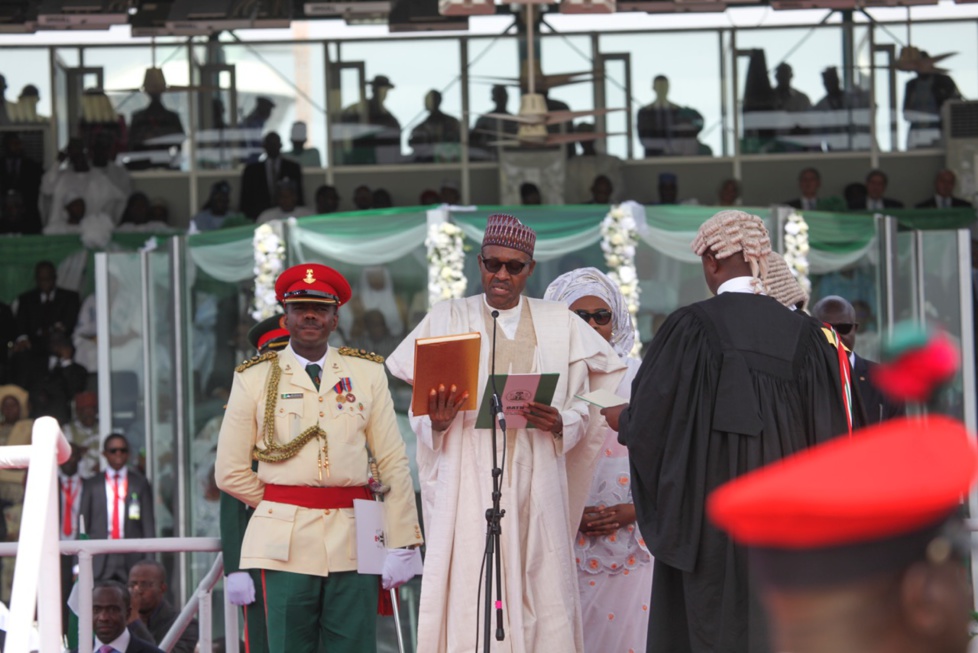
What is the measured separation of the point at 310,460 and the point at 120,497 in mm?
6575

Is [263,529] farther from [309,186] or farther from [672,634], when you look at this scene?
[309,186]

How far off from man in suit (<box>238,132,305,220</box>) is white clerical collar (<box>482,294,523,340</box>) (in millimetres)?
11215

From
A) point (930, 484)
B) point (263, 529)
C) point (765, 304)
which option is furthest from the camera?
point (263, 529)

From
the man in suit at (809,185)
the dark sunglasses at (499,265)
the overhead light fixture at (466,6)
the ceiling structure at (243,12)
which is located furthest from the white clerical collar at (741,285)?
the man in suit at (809,185)

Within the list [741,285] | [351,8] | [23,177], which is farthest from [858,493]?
[23,177]

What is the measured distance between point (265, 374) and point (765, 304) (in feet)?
6.75

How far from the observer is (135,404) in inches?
507

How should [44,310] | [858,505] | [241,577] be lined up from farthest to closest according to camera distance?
1. [44,310]
2. [241,577]
3. [858,505]

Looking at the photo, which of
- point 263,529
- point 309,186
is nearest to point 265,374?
point 263,529

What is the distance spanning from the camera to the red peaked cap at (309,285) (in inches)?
236

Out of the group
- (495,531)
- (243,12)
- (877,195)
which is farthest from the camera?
(243,12)

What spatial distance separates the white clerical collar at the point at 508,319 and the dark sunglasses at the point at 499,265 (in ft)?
0.46

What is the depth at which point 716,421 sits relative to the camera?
15.7 feet

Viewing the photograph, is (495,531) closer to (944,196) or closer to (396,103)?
(944,196)
